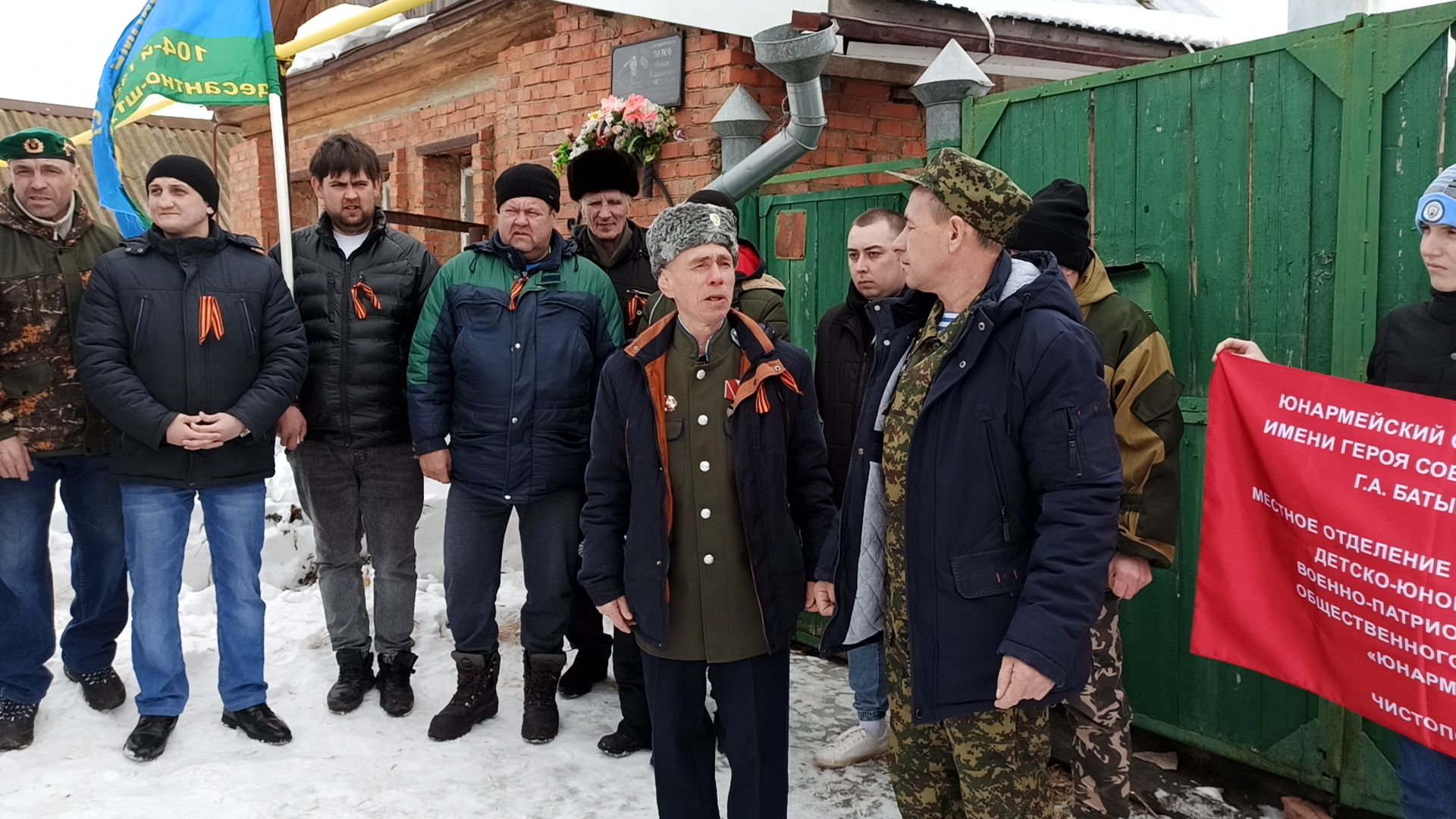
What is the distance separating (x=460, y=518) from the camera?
146 inches

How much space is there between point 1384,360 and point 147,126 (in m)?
16.3

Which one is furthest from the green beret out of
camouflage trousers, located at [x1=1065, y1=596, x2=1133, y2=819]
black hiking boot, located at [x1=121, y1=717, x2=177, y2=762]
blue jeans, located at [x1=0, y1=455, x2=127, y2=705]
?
camouflage trousers, located at [x1=1065, y1=596, x2=1133, y2=819]

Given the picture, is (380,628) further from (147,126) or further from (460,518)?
(147,126)

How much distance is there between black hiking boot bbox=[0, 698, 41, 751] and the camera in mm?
3584

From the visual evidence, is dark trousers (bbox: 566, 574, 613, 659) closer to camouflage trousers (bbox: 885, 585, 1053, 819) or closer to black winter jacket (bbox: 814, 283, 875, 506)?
black winter jacket (bbox: 814, 283, 875, 506)

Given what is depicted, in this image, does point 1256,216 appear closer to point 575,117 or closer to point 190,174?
point 190,174

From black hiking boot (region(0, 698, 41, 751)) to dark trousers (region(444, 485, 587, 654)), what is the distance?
155 cm

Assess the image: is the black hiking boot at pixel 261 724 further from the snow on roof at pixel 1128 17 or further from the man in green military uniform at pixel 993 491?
the snow on roof at pixel 1128 17

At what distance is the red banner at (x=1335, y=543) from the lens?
86.8 inches

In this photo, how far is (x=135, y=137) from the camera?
14.3 m

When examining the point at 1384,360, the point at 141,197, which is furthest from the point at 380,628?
the point at 141,197

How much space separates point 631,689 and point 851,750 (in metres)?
0.82

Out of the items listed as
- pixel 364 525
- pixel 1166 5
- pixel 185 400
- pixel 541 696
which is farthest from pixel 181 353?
pixel 1166 5

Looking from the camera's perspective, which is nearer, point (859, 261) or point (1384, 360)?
point (1384, 360)
